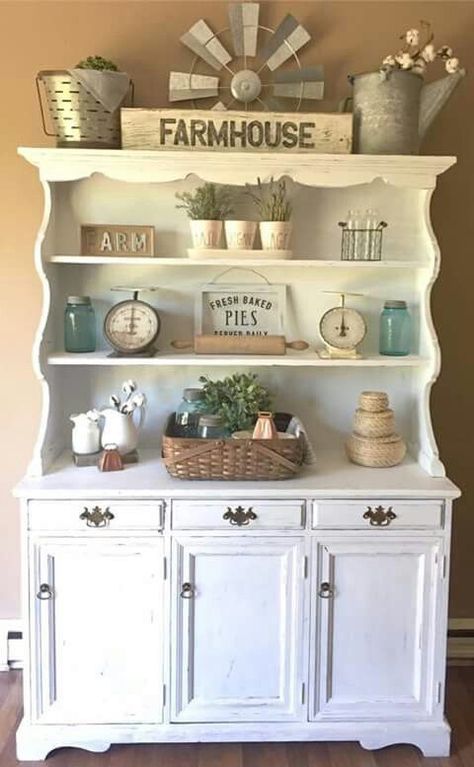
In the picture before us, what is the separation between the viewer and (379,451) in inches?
102

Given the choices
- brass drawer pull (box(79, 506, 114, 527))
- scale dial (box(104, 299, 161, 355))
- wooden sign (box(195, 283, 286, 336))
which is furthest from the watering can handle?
brass drawer pull (box(79, 506, 114, 527))

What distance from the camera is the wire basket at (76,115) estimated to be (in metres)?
2.44

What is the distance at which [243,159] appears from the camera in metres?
2.44

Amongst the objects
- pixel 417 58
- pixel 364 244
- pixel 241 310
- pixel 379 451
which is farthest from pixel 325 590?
pixel 417 58

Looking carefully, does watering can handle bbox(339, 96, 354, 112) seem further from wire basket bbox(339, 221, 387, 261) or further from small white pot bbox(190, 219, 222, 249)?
small white pot bbox(190, 219, 222, 249)

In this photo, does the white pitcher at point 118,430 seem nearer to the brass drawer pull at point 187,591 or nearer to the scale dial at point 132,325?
the scale dial at point 132,325

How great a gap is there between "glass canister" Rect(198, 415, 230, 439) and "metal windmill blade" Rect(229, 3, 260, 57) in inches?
48.0

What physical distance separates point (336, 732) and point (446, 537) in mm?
691

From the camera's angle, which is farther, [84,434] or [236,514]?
[84,434]

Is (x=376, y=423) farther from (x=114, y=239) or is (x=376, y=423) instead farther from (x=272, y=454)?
(x=114, y=239)

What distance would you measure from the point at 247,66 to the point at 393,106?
54cm

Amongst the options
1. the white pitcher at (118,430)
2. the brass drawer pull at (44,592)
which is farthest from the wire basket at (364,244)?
the brass drawer pull at (44,592)

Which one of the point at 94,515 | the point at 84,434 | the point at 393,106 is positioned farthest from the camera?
the point at 84,434

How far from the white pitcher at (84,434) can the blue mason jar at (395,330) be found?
0.99 metres
